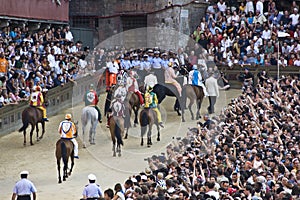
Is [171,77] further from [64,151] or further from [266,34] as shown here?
[64,151]

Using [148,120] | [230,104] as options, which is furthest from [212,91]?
[148,120]

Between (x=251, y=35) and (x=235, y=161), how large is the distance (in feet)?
58.4

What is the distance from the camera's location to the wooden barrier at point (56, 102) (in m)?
25.7

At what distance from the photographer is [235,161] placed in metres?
17.6

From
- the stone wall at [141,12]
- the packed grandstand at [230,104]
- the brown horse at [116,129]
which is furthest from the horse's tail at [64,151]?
the stone wall at [141,12]

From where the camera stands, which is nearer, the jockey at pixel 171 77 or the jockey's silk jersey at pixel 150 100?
the jockey's silk jersey at pixel 150 100

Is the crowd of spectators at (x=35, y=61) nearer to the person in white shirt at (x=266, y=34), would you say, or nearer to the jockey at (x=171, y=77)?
the jockey at (x=171, y=77)

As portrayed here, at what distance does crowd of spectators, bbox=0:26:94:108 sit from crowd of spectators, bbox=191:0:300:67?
608 centimetres

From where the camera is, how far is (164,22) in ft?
129

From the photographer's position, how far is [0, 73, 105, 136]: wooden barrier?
84.2 feet

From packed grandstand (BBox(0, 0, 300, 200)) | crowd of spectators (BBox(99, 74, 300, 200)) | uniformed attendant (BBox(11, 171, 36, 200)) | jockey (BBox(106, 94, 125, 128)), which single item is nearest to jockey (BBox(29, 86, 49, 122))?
packed grandstand (BBox(0, 0, 300, 200))

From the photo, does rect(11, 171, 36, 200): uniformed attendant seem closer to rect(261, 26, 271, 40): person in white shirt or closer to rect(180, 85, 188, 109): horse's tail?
rect(180, 85, 188, 109): horse's tail

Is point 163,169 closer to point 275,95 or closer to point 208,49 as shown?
point 275,95

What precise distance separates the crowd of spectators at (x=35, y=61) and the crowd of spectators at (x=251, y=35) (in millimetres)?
6085
